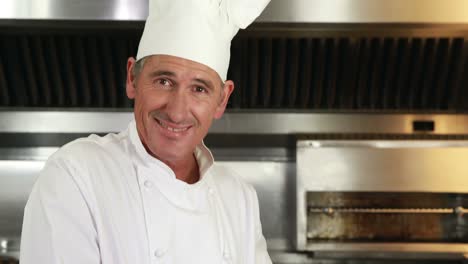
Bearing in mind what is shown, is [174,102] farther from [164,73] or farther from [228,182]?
[228,182]

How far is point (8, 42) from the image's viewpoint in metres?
2.61

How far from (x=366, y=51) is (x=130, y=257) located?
1.50 meters

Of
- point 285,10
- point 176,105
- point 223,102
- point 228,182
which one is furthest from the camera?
point 285,10

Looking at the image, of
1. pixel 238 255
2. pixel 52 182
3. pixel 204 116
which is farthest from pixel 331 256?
pixel 52 182

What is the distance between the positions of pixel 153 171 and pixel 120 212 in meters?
0.12

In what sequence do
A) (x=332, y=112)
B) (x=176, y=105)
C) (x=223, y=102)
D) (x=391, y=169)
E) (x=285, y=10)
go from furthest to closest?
(x=332, y=112)
(x=391, y=169)
(x=285, y=10)
(x=223, y=102)
(x=176, y=105)

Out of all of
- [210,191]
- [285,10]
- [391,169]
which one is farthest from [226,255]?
[391,169]

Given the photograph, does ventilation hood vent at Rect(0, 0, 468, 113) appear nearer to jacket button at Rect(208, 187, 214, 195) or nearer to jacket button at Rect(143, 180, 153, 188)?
jacket button at Rect(208, 187, 214, 195)

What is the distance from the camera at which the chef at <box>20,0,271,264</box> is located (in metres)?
1.36

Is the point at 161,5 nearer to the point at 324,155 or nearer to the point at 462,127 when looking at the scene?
the point at 324,155

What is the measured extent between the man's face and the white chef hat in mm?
24

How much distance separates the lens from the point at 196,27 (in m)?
1.52

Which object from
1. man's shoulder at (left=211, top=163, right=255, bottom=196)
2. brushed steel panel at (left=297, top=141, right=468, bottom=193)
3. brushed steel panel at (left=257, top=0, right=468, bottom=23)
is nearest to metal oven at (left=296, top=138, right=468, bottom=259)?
brushed steel panel at (left=297, top=141, right=468, bottom=193)

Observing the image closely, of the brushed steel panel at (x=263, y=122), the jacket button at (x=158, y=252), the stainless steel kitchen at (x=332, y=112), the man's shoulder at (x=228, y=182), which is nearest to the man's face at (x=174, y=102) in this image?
the jacket button at (x=158, y=252)
